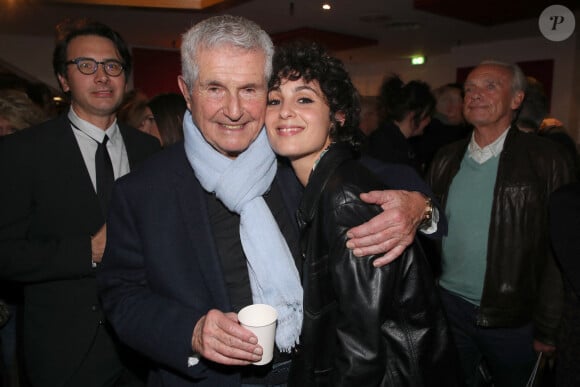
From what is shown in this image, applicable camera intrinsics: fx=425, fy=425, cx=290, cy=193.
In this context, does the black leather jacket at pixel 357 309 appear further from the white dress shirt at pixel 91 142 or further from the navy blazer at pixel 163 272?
the white dress shirt at pixel 91 142

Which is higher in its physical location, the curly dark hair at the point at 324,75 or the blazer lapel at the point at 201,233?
the curly dark hair at the point at 324,75

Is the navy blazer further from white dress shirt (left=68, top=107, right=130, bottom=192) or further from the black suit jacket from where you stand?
white dress shirt (left=68, top=107, right=130, bottom=192)

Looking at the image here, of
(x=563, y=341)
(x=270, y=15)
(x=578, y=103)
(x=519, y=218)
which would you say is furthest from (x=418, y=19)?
(x=563, y=341)

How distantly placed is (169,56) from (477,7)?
8.09 metres

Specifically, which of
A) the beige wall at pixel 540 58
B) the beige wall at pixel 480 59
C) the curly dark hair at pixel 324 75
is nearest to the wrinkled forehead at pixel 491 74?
the curly dark hair at pixel 324 75

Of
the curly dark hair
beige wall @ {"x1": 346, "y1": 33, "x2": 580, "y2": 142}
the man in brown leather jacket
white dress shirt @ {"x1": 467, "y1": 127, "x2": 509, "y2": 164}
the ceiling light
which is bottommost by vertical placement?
the man in brown leather jacket

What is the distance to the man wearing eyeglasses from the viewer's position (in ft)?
5.95

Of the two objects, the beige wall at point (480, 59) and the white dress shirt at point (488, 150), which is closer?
the white dress shirt at point (488, 150)

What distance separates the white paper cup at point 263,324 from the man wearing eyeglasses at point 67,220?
2.76ft

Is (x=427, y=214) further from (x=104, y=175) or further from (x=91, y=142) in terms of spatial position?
(x=91, y=142)

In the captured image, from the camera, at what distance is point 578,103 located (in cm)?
909

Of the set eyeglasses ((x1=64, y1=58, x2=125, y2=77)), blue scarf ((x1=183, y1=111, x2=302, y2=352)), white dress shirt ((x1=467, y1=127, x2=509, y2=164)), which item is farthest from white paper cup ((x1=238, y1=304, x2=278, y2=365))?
white dress shirt ((x1=467, y1=127, x2=509, y2=164))

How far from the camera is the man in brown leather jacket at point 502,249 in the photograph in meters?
2.29

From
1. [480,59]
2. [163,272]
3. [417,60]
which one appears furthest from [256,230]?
[417,60]
